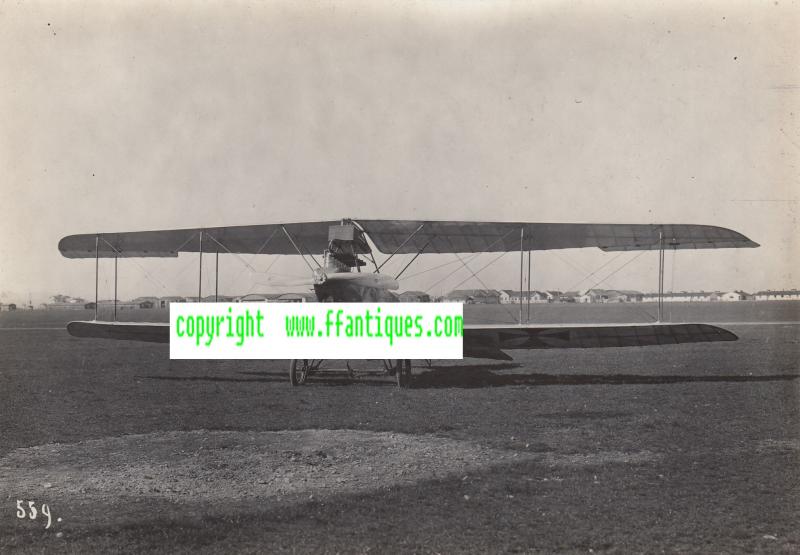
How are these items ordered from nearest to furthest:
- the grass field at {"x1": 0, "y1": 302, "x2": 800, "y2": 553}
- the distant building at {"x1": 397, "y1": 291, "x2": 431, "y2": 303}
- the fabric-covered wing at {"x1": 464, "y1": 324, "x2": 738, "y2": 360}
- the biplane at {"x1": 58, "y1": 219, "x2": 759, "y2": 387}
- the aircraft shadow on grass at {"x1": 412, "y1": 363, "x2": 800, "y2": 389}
Answer: 1. the grass field at {"x1": 0, "y1": 302, "x2": 800, "y2": 553}
2. the biplane at {"x1": 58, "y1": 219, "x2": 759, "y2": 387}
3. the fabric-covered wing at {"x1": 464, "y1": 324, "x2": 738, "y2": 360}
4. the aircraft shadow on grass at {"x1": 412, "y1": 363, "x2": 800, "y2": 389}
5. the distant building at {"x1": 397, "y1": 291, "x2": 431, "y2": 303}

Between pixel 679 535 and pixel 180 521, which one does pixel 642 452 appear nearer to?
pixel 679 535

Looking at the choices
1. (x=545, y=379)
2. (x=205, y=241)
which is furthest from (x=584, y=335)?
(x=205, y=241)

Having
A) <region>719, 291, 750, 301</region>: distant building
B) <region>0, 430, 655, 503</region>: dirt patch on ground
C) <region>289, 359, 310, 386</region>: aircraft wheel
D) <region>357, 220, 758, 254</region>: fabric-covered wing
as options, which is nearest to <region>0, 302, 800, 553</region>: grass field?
<region>0, 430, 655, 503</region>: dirt patch on ground

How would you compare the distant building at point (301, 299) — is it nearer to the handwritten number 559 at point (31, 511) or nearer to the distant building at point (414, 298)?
the distant building at point (414, 298)

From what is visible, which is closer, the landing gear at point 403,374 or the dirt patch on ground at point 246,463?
the dirt patch on ground at point 246,463

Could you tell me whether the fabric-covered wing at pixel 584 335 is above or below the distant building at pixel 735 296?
above

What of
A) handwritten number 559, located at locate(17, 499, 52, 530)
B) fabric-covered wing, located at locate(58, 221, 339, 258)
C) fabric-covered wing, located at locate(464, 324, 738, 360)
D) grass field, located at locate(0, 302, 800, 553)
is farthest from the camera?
fabric-covered wing, located at locate(58, 221, 339, 258)

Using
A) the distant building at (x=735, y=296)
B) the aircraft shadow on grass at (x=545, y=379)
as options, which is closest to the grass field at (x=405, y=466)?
the aircraft shadow on grass at (x=545, y=379)

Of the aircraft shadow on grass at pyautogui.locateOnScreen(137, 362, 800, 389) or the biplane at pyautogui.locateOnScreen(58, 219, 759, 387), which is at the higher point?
the biplane at pyautogui.locateOnScreen(58, 219, 759, 387)

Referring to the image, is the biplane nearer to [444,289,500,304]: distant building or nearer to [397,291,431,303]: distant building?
[397,291,431,303]: distant building
